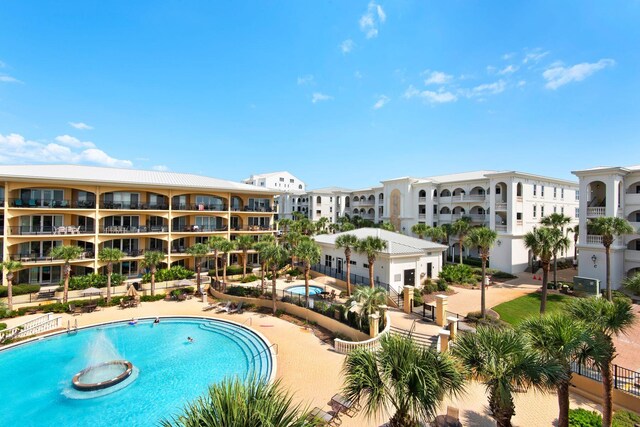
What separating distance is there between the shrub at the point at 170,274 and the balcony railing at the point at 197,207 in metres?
7.70

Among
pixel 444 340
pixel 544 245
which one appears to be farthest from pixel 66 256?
pixel 544 245

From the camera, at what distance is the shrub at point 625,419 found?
11036 mm

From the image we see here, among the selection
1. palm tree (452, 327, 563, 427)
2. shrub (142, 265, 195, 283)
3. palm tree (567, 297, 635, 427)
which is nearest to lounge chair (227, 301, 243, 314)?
shrub (142, 265, 195, 283)

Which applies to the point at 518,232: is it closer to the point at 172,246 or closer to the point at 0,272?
the point at 172,246

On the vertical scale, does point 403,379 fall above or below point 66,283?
above

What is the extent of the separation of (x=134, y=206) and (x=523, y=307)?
Result: 42.9m

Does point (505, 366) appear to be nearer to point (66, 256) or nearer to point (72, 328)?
point (72, 328)

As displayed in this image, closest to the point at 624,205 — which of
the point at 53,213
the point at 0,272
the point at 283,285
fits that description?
the point at 283,285

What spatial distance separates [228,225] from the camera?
136ft

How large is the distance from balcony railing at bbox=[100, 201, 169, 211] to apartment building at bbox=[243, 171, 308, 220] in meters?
41.6

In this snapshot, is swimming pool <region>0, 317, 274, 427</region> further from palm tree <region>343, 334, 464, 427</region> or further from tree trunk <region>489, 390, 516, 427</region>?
tree trunk <region>489, 390, 516, 427</region>

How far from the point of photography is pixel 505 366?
30.5 feet

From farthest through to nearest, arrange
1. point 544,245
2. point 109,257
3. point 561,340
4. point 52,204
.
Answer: point 52,204
point 109,257
point 544,245
point 561,340

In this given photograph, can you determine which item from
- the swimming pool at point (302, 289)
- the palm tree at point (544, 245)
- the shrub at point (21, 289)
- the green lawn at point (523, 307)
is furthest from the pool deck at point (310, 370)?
the green lawn at point (523, 307)
